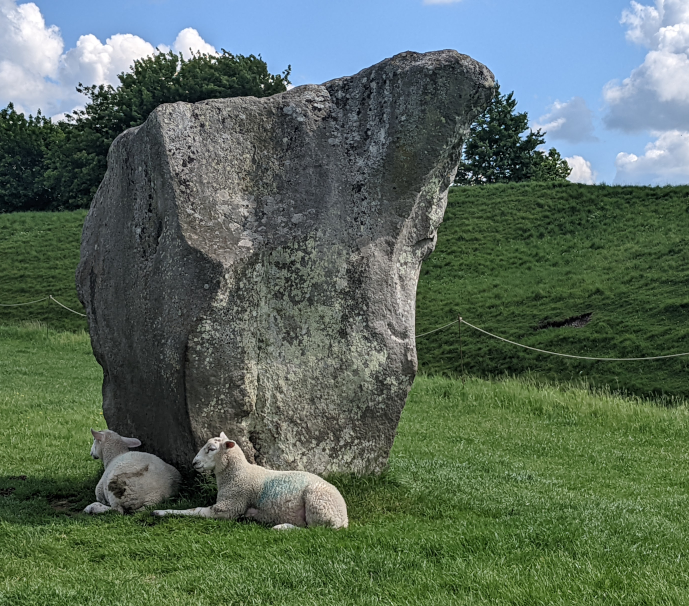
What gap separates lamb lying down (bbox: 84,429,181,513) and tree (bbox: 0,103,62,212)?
170 ft

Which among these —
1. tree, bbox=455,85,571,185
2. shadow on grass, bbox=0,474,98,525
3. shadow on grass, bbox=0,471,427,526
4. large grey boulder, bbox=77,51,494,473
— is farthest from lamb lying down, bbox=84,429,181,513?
tree, bbox=455,85,571,185

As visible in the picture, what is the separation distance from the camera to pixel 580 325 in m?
23.2

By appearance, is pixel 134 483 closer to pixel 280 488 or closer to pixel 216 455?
pixel 216 455

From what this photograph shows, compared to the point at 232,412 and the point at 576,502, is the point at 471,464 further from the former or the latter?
the point at 232,412

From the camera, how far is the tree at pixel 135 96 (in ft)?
159

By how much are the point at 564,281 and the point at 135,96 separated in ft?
111

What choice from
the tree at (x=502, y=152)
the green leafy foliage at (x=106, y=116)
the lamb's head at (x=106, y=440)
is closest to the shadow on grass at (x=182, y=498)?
the lamb's head at (x=106, y=440)

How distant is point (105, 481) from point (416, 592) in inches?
147

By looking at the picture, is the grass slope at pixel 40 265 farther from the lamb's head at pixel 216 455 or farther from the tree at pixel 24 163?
the lamb's head at pixel 216 455

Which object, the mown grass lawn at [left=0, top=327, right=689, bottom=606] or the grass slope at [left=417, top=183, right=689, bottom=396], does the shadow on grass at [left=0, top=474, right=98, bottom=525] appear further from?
the grass slope at [left=417, top=183, right=689, bottom=396]

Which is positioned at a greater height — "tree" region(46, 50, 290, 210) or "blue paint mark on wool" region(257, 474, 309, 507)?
"tree" region(46, 50, 290, 210)

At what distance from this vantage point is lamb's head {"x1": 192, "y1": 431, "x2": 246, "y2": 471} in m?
6.93

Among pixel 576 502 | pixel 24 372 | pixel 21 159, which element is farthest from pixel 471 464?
pixel 21 159

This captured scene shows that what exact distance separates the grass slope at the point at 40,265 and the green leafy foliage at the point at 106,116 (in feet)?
16.2
